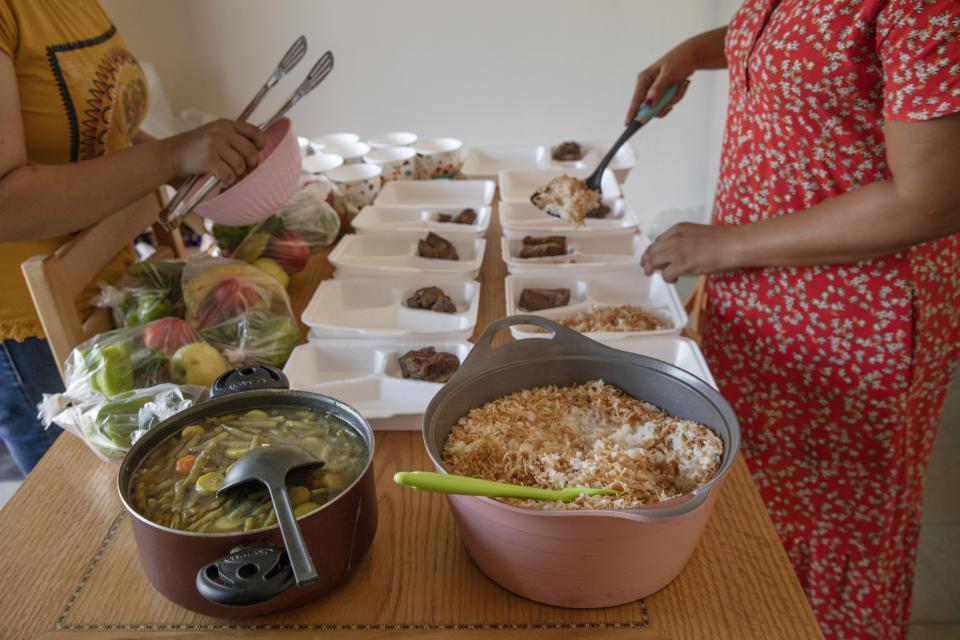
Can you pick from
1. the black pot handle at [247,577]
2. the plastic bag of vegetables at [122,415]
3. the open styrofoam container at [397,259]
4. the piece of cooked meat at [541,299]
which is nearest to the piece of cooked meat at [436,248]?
the open styrofoam container at [397,259]

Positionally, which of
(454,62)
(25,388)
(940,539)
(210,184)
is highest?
(210,184)

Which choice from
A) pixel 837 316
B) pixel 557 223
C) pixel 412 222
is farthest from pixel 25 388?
pixel 837 316

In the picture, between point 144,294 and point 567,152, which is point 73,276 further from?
point 567,152

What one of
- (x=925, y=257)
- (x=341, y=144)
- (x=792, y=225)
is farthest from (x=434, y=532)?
(x=341, y=144)

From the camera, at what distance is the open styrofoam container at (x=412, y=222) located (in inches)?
70.8

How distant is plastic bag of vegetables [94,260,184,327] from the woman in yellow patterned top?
0.09 m

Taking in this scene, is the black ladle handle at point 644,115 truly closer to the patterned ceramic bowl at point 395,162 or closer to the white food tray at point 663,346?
the white food tray at point 663,346

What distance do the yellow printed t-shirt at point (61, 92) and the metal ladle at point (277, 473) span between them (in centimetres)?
73

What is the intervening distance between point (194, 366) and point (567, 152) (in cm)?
169

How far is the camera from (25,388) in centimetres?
145

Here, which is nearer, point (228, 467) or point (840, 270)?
point (228, 467)

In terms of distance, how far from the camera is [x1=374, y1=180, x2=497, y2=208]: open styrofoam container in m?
2.11

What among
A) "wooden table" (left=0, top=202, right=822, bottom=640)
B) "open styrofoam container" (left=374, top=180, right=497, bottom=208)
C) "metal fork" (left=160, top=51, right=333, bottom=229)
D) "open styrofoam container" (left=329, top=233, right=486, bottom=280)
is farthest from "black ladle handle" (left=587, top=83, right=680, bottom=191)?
"wooden table" (left=0, top=202, right=822, bottom=640)

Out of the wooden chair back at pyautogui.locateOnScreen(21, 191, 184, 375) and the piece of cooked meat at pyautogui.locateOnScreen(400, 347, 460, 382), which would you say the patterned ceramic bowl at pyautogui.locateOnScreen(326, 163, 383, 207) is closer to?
the wooden chair back at pyautogui.locateOnScreen(21, 191, 184, 375)
